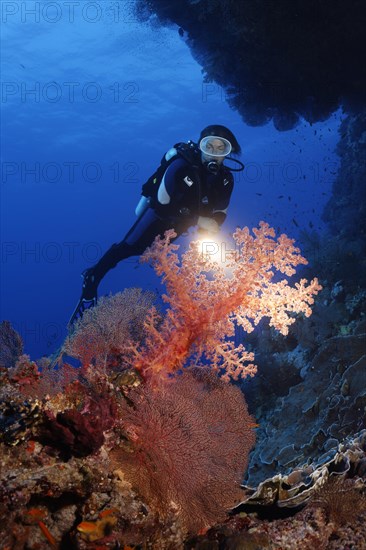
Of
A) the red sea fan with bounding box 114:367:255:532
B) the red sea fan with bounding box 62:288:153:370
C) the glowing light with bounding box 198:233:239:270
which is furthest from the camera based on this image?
the glowing light with bounding box 198:233:239:270

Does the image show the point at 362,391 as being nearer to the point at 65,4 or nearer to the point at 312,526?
the point at 312,526

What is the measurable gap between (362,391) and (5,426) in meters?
4.35

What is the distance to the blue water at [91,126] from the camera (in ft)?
96.1

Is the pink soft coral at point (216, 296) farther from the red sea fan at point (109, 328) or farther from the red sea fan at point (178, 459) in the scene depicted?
the red sea fan at point (178, 459)

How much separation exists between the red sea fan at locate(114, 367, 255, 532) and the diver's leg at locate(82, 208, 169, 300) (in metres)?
5.59

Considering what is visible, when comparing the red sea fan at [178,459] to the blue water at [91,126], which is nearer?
the red sea fan at [178,459]

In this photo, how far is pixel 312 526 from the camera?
2.63m

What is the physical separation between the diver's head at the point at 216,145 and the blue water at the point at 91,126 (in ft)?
8.13

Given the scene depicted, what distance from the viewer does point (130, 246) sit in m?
8.68

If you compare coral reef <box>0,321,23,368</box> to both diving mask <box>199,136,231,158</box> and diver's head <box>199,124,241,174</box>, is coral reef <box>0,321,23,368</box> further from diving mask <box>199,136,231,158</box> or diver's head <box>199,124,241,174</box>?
diving mask <box>199,136,231,158</box>

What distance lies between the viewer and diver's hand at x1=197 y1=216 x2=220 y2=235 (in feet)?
19.5

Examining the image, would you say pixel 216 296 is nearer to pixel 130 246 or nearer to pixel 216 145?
pixel 216 145

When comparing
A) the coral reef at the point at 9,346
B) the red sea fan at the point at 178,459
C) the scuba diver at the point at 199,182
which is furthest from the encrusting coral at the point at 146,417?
the scuba diver at the point at 199,182

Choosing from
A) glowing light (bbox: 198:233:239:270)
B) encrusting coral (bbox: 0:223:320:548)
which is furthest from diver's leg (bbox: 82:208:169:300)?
encrusting coral (bbox: 0:223:320:548)
